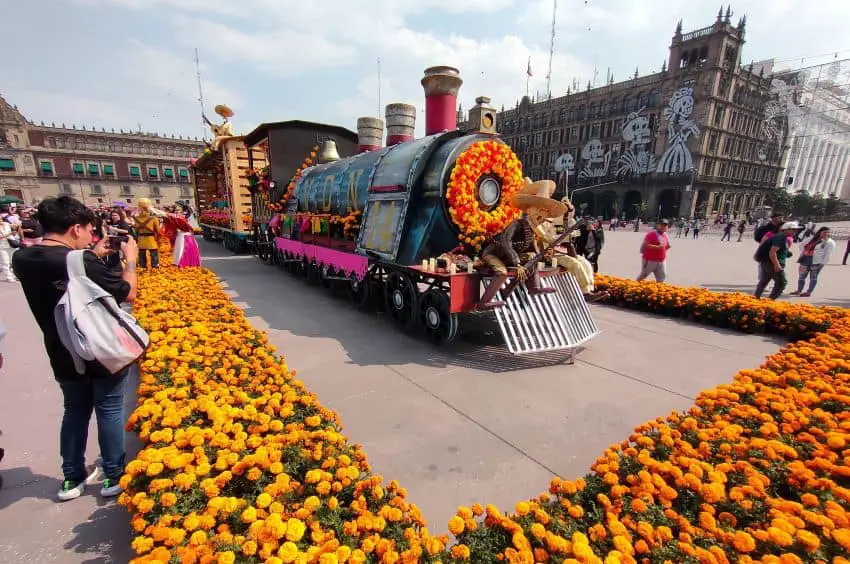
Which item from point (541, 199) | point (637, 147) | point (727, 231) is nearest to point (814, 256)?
point (541, 199)

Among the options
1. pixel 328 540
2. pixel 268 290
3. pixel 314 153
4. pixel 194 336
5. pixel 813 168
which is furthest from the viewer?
pixel 813 168

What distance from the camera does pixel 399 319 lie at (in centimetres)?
621

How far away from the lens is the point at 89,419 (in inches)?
97.5

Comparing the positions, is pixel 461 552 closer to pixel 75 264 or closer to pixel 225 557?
pixel 225 557

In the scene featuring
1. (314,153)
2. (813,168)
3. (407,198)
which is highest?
(813,168)

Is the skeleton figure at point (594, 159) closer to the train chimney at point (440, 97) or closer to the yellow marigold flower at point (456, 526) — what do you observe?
the train chimney at point (440, 97)

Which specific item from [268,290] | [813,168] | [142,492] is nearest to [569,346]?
[142,492]

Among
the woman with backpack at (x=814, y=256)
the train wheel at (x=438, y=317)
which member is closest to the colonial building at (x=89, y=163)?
Result: the train wheel at (x=438, y=317)

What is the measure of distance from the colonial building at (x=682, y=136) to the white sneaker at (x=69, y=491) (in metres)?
47.4

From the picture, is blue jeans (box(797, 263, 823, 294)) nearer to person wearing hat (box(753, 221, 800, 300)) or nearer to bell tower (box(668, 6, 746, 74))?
person wearing hat (box(753, 221, 800, 300))

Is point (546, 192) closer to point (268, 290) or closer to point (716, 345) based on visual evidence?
point (716, 345)

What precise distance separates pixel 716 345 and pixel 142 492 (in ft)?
21.6

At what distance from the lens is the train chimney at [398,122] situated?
877cm

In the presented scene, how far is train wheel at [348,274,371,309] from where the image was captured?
685 centimetres
